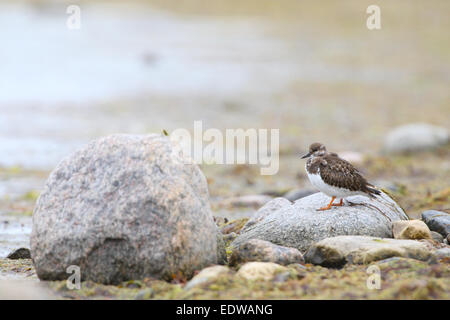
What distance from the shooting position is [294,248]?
7.23m

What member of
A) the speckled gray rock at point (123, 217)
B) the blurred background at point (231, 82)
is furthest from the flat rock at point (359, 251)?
the blurred background at point (231, 82)

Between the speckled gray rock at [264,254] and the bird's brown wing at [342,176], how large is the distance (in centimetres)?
106

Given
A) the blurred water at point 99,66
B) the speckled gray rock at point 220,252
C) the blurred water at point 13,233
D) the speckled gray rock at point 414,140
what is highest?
the blurred water at point 99,66

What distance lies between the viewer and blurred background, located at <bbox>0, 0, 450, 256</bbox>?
539 inches

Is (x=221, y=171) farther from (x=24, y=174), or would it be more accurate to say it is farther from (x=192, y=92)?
(x=192, y=92)

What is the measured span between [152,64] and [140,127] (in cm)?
852

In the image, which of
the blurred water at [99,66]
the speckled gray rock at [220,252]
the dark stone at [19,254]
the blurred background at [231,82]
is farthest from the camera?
the blurred water at [99,66]

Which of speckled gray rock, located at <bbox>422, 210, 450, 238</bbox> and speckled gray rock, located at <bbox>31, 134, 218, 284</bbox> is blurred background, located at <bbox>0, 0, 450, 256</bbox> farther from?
speckled gray rock, located at <bbox>31, 134, 218, 284</bbox>

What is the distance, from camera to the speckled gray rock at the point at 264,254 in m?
6.80

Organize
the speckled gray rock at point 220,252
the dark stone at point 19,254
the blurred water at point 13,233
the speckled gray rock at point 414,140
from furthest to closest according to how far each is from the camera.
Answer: the speckled gray rock at point 414,140, the blurred water at point 13,233, the dark stone at point 19,254, the speckled gray rock at point 220,252

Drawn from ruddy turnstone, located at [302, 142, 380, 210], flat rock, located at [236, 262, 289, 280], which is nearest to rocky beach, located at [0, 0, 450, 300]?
flat rock, located at [236, 262, 289, 280]

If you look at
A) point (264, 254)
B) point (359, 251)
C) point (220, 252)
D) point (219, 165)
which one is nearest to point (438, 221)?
point (359, 251)

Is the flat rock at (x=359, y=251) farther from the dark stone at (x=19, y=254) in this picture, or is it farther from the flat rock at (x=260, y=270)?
the dark stone at (x=19, y=254)
